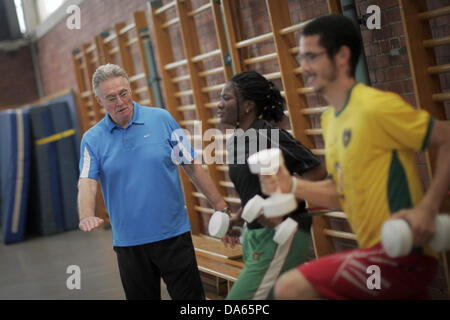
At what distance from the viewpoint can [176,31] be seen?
564 cm

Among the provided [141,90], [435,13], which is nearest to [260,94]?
[435,13]

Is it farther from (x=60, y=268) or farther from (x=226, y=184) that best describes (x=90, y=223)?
(x=60, y=268)

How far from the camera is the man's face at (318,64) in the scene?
1790 mm

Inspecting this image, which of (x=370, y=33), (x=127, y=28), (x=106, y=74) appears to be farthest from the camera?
(x=127, y=28)

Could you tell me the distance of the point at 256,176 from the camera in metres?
2.57

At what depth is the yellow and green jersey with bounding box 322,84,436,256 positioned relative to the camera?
5.57 feet

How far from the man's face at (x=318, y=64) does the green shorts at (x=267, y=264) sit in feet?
2.59

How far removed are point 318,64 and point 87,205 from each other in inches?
53.2

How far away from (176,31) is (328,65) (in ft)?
13.2

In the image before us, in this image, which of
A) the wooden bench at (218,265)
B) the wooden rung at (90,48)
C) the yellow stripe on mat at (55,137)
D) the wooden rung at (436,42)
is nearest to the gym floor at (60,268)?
the wooden bench at (218,265)

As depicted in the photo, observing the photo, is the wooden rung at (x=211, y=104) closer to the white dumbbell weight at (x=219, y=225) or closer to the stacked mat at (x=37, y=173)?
the white dumbbell weight at (x=219, y=225)

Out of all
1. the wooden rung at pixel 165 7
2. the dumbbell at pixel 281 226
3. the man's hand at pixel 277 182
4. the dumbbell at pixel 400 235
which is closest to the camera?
the dumbbell at pixel 400 235

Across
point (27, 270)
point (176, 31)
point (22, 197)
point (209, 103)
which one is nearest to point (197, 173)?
point (209, 103)

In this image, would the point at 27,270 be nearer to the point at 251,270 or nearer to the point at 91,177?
the point at 91,177
